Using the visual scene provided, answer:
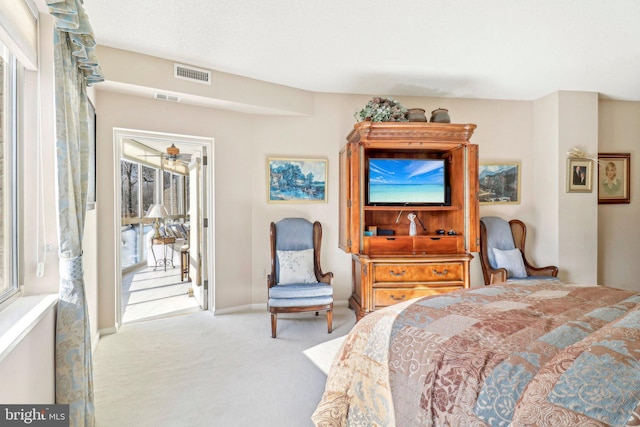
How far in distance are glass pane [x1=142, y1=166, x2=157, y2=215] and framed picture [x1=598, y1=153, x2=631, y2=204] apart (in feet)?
27.2

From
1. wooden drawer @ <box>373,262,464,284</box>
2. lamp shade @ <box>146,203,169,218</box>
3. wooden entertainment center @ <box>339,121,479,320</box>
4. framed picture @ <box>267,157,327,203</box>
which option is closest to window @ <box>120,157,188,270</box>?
lamp shade @ <box>146,203,169,218</box>

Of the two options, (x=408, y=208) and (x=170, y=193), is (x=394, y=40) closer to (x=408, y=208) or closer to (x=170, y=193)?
(x=408, y=208)

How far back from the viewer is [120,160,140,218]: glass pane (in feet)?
22.0

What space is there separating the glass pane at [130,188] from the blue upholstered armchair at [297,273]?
4.57 m

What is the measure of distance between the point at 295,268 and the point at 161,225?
5.12 m

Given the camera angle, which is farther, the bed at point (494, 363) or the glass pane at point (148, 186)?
the glass pane at point (148, 186)

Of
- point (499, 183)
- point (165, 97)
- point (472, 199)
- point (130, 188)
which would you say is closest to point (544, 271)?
point (499, 183)

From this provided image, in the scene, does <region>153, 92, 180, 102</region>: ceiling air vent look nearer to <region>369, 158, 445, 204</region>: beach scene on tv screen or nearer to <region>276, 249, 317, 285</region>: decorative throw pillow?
<region>276, 249, 317, 285</region>: decorative throw pillow

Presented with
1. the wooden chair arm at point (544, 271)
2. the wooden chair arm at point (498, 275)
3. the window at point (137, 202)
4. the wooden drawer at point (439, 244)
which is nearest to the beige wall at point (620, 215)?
the wooden chair arm at point (544, 271)

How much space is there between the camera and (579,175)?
3871 mm

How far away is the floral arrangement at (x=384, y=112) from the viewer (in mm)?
3367

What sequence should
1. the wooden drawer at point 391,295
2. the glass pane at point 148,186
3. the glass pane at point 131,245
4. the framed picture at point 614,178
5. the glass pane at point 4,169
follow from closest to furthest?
1. the glass pane at point 4,169
2. the wooden drawer at point 391,295
3. the framed picture at point 614,178
4. the glass pane at point 131,245
5. the glass pane at point 148,186

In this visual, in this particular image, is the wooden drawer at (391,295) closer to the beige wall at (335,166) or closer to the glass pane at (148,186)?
the beige wall at (335,166)

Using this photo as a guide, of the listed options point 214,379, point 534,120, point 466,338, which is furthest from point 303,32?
point 534,120
